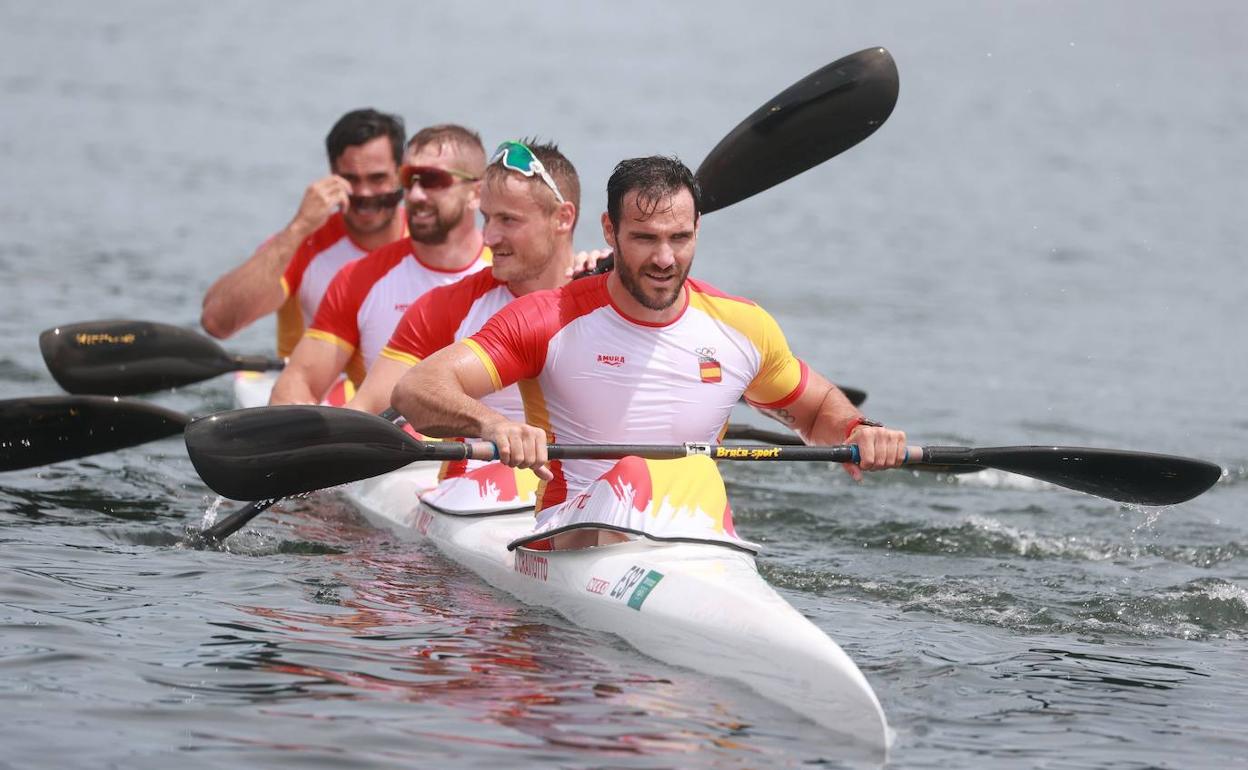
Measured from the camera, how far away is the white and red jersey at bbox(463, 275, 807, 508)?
6.27m

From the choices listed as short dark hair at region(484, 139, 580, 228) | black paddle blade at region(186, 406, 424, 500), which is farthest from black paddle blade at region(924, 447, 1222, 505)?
black paddle blade at region(186, 406, 424, 500)

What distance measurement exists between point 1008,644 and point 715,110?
28.6m

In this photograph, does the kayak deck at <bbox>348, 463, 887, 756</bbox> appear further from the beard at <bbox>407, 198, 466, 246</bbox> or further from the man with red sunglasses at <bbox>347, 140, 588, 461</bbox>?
the beard at <bbox>407, 198, 466, 246</bbox>

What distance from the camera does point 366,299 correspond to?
882 cm

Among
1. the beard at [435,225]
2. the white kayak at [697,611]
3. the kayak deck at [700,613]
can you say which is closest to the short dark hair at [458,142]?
the beard at [435,225]

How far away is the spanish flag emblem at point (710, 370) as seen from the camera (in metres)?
6.34

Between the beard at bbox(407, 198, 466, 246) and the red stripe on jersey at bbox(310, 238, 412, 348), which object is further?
the red stripe on jersey at bbox(310, 238, 412, 348)

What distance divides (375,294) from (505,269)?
162 cm

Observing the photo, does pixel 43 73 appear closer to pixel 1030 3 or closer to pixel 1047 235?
pixel 1047 235

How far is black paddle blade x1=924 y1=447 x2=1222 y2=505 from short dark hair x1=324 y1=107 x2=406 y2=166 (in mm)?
4431

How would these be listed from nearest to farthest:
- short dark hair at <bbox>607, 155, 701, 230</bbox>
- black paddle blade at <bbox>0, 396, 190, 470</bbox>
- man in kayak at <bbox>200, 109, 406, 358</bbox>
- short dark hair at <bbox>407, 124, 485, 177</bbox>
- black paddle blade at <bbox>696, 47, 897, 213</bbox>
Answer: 1. short dark hair at <bbox>607, 155, 701, 230</bbox>
2. black paddle blade at <bbox>696, 47, 897, 213</bbox>
3. black paddle blade at <bbox>0, 396, 190, 470</bbox>
4. short dark hair at <bbox>407, 124, 485, 177</bbox>
5. man in kayak at <bbox>200, 109, 406, 358</bbox>

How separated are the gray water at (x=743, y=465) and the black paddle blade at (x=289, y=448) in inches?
20.2

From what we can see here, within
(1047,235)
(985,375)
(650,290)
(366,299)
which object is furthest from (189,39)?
(650,290)

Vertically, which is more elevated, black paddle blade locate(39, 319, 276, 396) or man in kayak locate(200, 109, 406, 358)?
man in kayak locate(200, 109, 406, 358)
